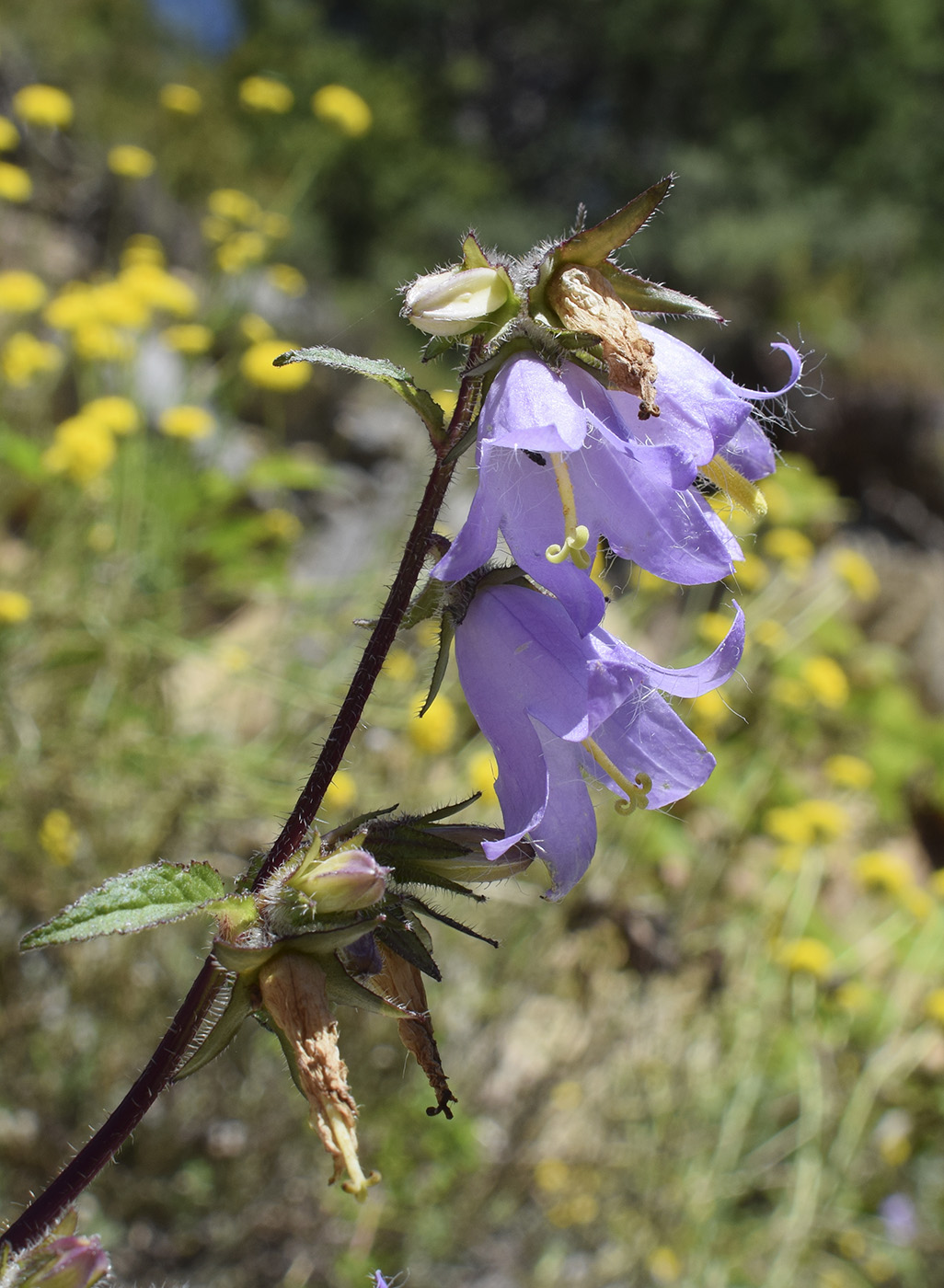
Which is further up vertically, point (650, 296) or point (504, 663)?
point (650, 296)

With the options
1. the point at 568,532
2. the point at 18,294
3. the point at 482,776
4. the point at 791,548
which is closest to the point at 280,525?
the point at 18,294

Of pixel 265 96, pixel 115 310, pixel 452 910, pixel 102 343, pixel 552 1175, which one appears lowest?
pixel 552 1175

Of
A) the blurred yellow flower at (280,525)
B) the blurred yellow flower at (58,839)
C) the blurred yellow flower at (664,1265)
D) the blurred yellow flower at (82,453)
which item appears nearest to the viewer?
the blurred yellow flower at (58,839)

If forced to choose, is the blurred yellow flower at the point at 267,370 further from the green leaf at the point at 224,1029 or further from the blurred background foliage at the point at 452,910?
the green leaf at the point at 224,1029

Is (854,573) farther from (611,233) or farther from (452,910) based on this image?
(611,233)

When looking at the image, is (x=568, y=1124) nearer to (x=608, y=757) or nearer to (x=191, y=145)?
(x=608, y=757)

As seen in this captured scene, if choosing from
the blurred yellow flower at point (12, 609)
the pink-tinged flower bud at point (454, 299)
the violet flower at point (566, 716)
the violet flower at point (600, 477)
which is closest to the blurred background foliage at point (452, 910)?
the blurred yellow flower at point (12, 609)

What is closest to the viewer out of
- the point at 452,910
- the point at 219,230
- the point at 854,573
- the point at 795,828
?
the point at 452,910
